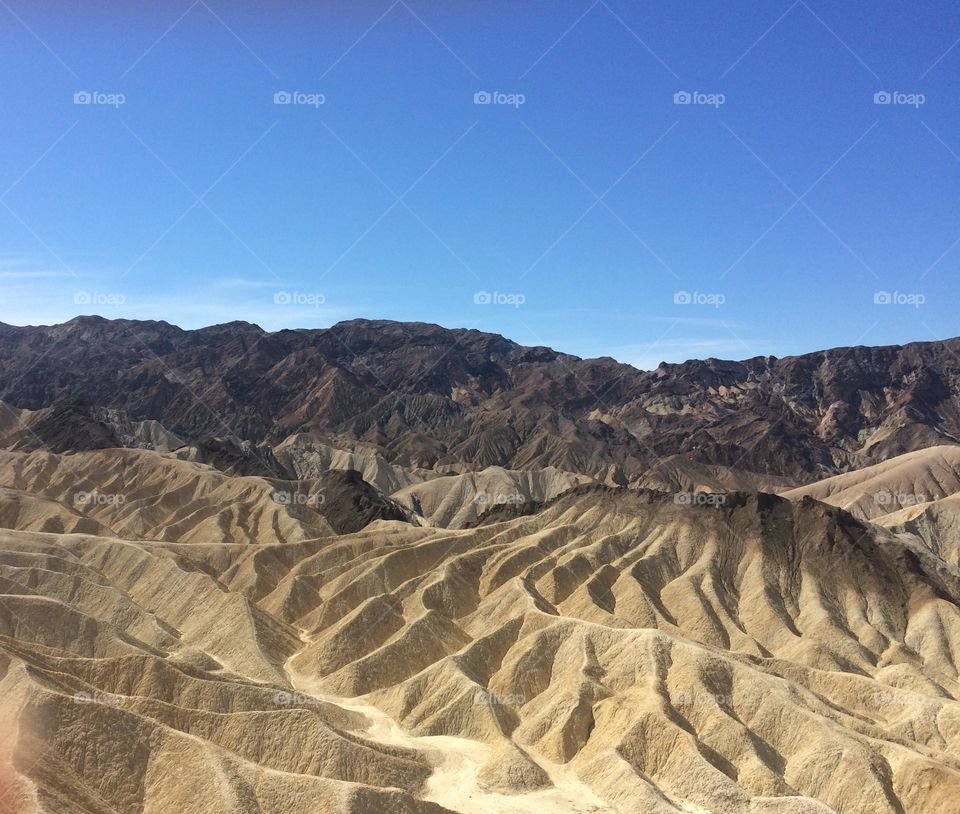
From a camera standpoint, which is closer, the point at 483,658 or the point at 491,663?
the point at 483,658

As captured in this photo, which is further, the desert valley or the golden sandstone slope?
the desert valley

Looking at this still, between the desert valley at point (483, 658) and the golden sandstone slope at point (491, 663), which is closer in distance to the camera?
the golden sandstone slope at point (491, 663)

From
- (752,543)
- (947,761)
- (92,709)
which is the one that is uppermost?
(752,543)

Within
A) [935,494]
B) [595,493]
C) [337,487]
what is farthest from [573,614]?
[935,494]

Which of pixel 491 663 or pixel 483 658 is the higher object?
pixel 483 658

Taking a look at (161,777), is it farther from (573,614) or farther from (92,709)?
(573,614)

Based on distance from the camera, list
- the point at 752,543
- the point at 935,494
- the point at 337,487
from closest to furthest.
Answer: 1. the point at 752,543
2. the point at 337,487
3. the point at 935,494

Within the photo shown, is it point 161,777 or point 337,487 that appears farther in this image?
point 337,487

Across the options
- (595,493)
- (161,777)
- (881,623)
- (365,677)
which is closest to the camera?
(161,777)
